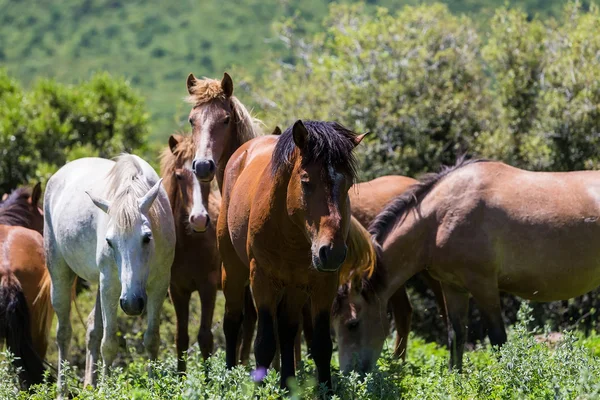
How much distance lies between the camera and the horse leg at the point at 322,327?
5.64 meters

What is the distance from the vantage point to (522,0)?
48594 mm

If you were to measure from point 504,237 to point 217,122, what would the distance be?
2722 mm

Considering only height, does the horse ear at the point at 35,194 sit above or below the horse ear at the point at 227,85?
below

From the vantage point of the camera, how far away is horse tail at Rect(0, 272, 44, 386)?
6938 mm

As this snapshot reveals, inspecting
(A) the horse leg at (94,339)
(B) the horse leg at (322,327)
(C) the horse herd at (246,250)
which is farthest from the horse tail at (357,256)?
(A) the horse leg at (94,339)

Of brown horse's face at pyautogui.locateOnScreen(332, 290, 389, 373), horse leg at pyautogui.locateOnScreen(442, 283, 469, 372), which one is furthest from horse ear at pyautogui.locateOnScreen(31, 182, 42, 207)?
horse leg at pyautogui.locateOnScreen(442, 283, 469, 372)

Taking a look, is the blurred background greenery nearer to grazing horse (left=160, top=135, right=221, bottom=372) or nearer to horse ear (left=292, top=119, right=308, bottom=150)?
grazing horse (left=160, top=135, right=221, bottom=372)

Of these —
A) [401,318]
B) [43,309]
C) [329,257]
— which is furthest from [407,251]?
[43,309]

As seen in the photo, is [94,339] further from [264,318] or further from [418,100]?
[418,100]

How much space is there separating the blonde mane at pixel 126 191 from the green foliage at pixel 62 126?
7.29 metres

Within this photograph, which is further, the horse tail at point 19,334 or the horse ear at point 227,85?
the horse ear at point 227,85

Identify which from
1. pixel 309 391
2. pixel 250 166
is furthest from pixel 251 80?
pixel 309 391

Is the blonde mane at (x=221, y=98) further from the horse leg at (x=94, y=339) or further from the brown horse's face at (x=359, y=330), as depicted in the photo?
the horse leg at (x=94, y=339)

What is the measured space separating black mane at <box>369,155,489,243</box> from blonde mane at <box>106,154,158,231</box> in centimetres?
232
